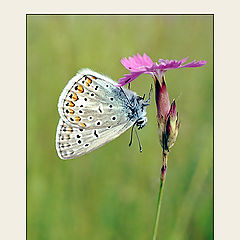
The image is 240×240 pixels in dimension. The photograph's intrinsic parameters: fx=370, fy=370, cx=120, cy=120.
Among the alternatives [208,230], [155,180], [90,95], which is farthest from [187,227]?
[90,95]

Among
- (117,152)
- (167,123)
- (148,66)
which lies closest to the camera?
(167,123)

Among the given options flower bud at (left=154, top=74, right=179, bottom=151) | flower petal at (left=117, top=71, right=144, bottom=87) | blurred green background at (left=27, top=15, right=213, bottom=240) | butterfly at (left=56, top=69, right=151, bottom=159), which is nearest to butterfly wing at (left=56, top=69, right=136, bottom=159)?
butterfly at (left=56, top=69, right=151, bottom=159)

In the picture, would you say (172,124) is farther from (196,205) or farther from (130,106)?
(196,205)

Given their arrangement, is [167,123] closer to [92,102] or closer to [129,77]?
[129,77]

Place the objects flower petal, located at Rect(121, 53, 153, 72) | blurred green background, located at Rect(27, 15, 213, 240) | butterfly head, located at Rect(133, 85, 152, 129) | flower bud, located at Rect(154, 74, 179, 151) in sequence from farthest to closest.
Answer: blurred green background, located at Rect(27, 15, 213, 240), butterfly head, located at Rect(133, 85, 152, 129), flower petal, located at Rect(121, 53, 153, 72), flower bud, located at Rect(154, 74, 179, 151)

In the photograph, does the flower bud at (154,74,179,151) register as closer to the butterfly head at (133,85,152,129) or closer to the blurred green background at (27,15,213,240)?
the butterfly head at (133,85,152,129)

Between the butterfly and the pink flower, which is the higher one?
the pink flower

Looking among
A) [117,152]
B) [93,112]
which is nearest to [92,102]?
[93,112]

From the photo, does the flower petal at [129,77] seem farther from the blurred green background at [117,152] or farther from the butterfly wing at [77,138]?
the blurred green background at [117,152]
